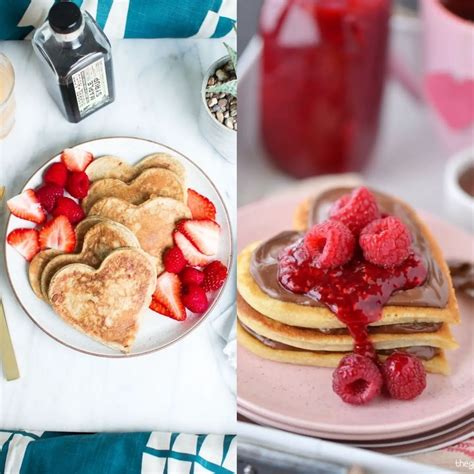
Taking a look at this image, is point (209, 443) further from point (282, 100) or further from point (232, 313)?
point (282, 100)

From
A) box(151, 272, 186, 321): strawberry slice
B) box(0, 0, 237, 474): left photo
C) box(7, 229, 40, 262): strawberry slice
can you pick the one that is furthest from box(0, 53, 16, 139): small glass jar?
box(151, 272, 186, 321): strawberry slice

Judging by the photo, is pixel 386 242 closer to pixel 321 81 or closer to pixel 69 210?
pixel 69 210

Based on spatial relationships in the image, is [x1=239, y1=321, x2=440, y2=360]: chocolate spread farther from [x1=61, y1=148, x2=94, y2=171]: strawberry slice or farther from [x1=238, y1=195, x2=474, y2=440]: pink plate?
[x1=61, y1=148, x2=94, y2=171]: strawberry slice

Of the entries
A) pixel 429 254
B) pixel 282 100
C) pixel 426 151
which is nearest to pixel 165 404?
pixel 429 254

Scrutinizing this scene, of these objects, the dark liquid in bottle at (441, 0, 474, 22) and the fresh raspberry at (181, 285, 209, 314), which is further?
the dark liquid in bottle at (441, 0, 474, 22)

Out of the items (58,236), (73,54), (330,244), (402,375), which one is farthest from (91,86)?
(402,375)

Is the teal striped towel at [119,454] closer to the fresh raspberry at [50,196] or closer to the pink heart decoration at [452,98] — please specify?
the fresh raspberry at [50,196]
